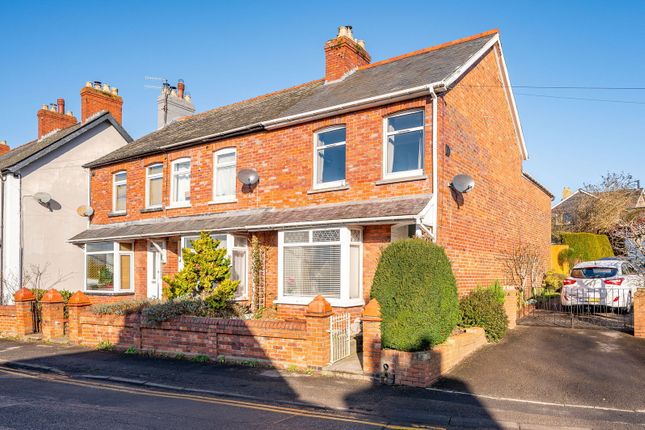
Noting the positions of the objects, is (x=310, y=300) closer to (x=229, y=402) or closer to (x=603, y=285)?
(x=229, y=402)

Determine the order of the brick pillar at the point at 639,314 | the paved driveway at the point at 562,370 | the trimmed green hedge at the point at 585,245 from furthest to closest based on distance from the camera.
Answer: the trimmed green hedge at the point at 585,245
the brick pillar at the point at 639,314
the paved driveway at the point at 562,370

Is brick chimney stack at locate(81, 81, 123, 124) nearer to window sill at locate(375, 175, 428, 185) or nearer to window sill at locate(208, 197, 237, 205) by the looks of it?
window sill at locate(208, 197, 237, 205)

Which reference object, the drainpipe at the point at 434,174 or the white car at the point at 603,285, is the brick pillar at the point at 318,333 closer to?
the drainpipe at the point at 434,174

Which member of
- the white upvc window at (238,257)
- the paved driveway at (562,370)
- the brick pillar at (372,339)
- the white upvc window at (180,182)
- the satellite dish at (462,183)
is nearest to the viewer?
the paved driveway at (562,370)

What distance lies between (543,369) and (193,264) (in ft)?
28.3

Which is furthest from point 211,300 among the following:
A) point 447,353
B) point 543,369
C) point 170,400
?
point 543,369

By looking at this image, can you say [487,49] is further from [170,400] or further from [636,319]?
[170,400]

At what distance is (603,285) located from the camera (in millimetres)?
14656

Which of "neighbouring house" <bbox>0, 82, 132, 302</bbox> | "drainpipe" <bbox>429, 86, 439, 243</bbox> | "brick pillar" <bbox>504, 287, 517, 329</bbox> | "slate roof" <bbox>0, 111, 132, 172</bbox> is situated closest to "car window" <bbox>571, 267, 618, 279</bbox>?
"brick pillar" <bbox>504, 287, 517, 329</bbox>

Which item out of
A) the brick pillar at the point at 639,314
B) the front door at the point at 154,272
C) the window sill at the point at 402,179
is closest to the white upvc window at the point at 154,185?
the front door at the point at 154,272

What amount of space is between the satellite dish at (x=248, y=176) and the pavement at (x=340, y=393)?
5518 millimetres

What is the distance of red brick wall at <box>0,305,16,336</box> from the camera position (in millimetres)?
15117

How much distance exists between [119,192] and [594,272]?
16521mm

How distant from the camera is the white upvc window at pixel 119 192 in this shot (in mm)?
19578
